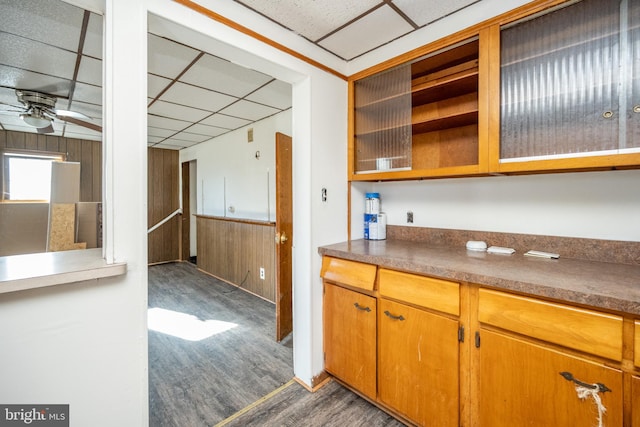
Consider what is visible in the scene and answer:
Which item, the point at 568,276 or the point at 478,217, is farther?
the point at 478,217

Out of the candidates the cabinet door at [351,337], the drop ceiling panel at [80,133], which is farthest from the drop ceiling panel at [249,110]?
the drop ceiling panel at [80,133]

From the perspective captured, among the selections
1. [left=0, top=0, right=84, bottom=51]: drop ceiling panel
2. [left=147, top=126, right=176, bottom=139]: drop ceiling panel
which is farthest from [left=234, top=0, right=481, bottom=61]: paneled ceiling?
[left=147, top=126, right=176, bottom=139]: drop ceiling panel

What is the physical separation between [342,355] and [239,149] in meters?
3.18

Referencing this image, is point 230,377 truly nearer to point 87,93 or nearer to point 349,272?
point 349,272

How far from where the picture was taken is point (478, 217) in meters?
1.79

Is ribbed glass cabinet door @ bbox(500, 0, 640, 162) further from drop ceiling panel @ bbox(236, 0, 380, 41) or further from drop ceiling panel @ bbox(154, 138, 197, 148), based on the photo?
drop ceiling panel @ bbox(154, 138, 197, 148)

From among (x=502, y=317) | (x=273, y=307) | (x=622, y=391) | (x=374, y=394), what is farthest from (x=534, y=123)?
(x=273, y=307)

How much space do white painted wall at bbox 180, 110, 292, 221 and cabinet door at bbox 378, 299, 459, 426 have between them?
7.26 feet

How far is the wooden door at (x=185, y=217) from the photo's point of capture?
A: 5.62 metres

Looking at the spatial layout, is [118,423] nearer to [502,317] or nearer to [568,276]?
[502,317]

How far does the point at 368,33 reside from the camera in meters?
1.71

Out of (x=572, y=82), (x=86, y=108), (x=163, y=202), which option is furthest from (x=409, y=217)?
(x=163, y=202)

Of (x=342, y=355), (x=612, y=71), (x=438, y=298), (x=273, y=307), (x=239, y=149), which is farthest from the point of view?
(x=239, y=149)

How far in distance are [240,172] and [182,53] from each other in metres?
2.14
